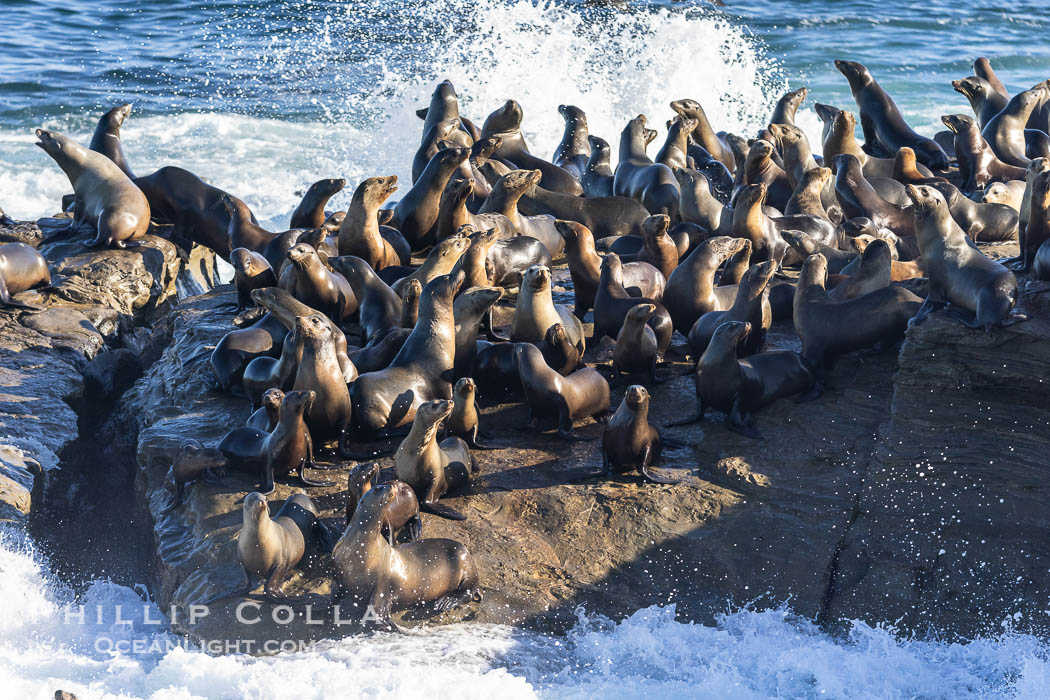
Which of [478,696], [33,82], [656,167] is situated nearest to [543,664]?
[478,696]

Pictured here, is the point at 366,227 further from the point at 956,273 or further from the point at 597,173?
the point at 956,273

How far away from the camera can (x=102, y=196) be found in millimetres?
10219

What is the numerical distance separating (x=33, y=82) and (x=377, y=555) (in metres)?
18.7

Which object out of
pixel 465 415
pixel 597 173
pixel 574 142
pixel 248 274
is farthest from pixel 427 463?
pixel 574 142

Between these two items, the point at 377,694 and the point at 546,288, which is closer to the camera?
the point at 377,694

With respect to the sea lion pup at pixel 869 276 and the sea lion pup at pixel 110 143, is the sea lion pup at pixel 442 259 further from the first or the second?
the sea lion pup at pixel 110 143

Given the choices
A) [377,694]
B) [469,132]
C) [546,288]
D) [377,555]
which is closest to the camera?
[377,694]

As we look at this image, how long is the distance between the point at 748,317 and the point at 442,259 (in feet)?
7.59

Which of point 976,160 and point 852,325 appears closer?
point 852,325

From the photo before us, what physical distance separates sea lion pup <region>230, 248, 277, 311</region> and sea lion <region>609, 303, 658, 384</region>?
296cm

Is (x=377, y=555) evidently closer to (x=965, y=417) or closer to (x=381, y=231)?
(x=965, y=417)

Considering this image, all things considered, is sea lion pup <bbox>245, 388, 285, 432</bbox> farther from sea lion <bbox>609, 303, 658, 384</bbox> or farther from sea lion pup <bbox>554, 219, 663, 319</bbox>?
sea lion pup <bbox>554, 219, 663, 319</bbox>

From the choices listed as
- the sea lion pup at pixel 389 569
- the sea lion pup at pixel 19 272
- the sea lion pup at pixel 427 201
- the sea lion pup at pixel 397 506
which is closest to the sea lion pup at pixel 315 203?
the sea lion pup at pixel 427 201

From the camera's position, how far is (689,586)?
5691mm
